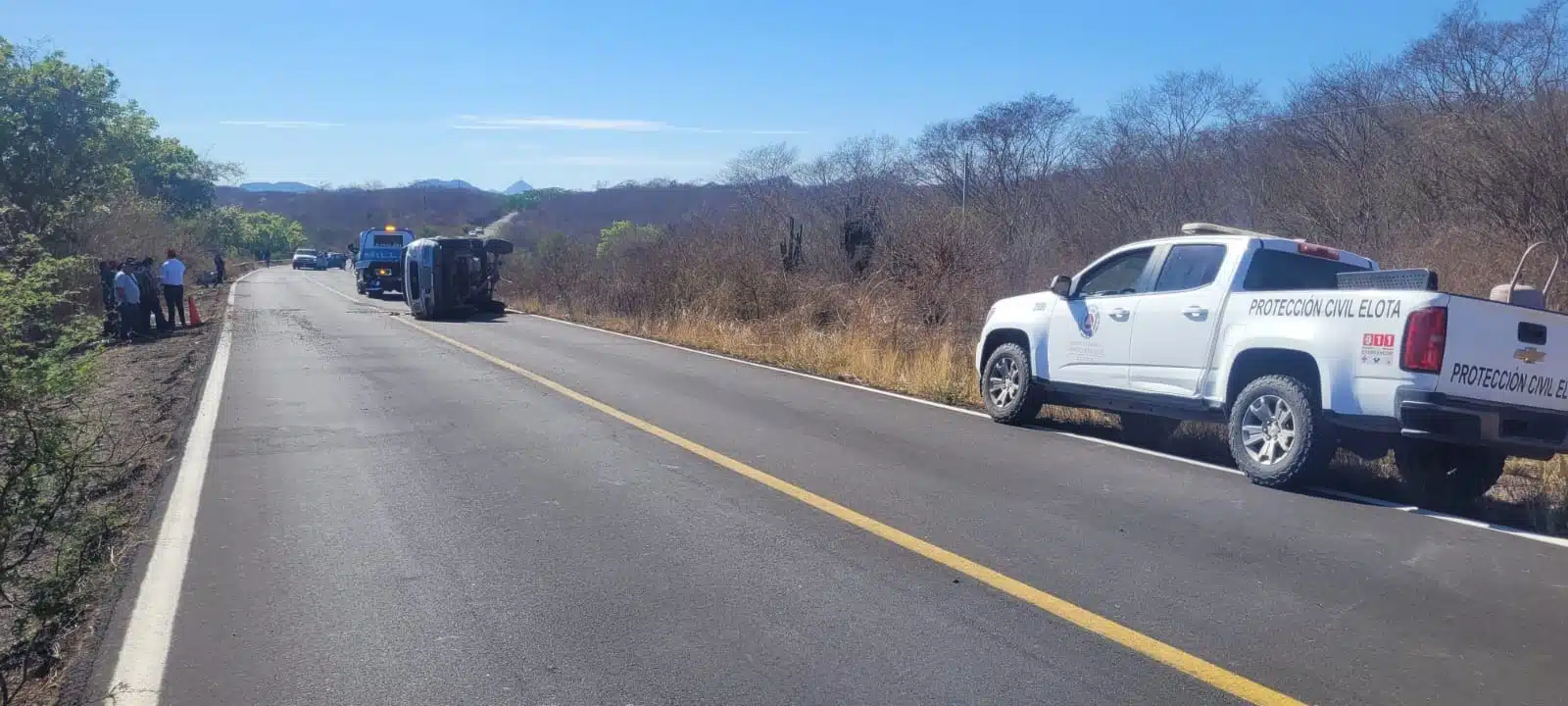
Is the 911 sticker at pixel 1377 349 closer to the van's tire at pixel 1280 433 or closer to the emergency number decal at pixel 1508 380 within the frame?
the emergency number decal at pixel 1508 380

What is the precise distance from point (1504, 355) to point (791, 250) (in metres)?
19.9

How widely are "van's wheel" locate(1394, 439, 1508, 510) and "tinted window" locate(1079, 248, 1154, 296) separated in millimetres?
2736

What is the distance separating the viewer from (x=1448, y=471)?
8.20 meters

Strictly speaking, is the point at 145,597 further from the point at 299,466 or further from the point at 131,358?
the point at 131,358

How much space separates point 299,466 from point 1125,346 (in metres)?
6.74

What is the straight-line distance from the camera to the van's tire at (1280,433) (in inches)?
318

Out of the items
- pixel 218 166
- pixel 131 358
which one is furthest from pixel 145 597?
pixel 218 166

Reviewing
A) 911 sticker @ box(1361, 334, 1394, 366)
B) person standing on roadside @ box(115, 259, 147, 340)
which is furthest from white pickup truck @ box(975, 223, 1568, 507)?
person standing on roadside @ box(115, 259, 147, 340)

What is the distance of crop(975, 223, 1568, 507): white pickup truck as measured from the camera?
7.43 meters

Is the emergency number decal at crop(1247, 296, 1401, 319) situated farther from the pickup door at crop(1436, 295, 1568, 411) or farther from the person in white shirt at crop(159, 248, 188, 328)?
the person in white shirt at crop(159, 248, 188, 328)

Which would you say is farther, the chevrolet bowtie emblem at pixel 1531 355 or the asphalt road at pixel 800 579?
the chevrolet bowtie emblem at pixel 1531 355

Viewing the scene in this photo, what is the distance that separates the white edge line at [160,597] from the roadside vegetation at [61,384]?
0.22 m

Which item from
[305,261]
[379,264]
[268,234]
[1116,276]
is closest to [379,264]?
[379,264]

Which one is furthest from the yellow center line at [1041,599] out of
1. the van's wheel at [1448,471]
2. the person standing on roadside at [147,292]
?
the person standing on roadside at [147,292]
